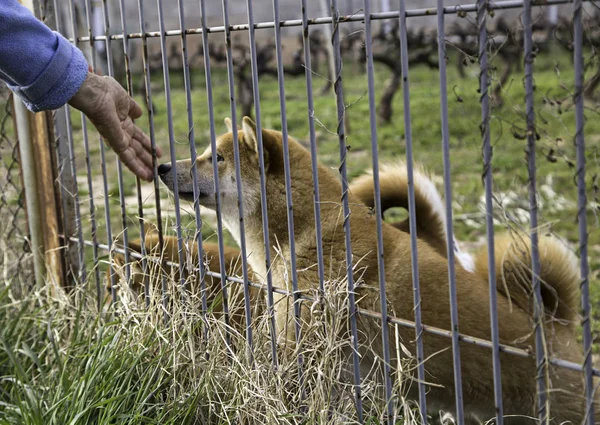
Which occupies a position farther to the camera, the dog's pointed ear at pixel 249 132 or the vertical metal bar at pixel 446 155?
the dog's pointed ear at pixel 249 132

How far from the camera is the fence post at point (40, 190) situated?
3701 mm

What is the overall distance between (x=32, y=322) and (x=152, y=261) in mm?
826

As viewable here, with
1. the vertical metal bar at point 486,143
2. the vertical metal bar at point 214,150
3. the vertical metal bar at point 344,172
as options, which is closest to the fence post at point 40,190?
the vertical metal bar at point 214,150

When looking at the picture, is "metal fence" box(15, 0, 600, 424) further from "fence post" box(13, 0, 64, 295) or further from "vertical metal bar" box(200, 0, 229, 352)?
"fence post" box(13, 0, 64, 295)

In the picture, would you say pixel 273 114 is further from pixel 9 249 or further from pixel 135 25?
pixel 9 249

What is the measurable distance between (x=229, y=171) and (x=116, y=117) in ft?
1.99

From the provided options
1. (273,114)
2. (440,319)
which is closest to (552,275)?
(440,319)

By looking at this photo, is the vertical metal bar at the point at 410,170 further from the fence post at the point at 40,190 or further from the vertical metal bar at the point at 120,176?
the fence post at the point at 40,190

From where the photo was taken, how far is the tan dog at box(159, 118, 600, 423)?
2.59 metres

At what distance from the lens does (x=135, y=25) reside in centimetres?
1630

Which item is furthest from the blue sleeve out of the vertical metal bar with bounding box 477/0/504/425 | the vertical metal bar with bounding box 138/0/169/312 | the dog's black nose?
the vertical metal bar with bounding box 477/0/504/425

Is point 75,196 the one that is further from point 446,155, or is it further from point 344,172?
point 446,155

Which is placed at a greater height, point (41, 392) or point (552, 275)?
point (552, 275)

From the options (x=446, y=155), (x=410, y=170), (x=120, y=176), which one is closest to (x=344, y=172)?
(x=410, y=170)
